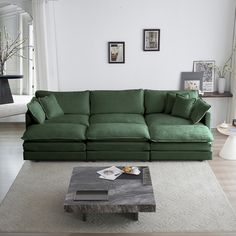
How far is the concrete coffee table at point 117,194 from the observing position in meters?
3.11

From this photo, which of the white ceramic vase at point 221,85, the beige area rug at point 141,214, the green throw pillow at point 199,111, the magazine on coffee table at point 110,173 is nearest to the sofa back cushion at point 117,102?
the green throw pillow at point 199,111

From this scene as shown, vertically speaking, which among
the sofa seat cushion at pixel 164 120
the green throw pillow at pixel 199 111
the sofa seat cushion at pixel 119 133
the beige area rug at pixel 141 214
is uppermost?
the green throw pillow at pixel 199 111

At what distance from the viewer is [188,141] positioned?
465cm

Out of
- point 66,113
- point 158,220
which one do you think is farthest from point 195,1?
point 158,220

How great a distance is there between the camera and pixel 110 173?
370 centimetres

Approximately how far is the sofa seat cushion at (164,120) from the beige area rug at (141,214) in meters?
0.69

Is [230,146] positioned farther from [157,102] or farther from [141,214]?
[141,214]

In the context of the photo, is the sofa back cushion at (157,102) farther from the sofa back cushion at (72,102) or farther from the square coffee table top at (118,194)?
the square coffee table top at (118,194)

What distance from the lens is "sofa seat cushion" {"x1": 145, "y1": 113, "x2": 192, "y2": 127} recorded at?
16.4ft

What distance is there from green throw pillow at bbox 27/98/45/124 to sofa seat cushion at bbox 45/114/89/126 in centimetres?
12

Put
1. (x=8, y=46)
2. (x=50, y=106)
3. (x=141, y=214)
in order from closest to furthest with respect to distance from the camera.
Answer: (x=141, y=214)
(x=50, y=106)
(x=8, y=46)

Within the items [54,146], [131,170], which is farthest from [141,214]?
[54,146]

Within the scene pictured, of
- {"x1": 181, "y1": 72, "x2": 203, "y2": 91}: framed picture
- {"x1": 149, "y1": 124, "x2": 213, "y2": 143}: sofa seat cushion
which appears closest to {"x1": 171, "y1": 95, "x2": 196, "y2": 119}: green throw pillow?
{"x1": 149, "y1": 124, "x2": 213, "y2": 143}: sofa seat cushion

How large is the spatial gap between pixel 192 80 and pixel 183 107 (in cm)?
118
